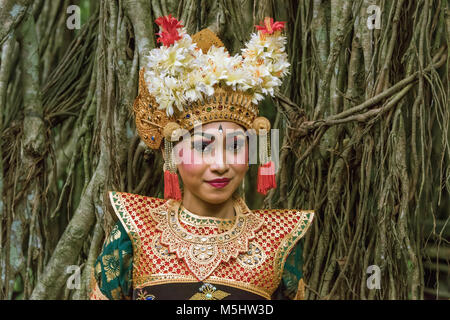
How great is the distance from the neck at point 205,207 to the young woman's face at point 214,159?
0.13ft

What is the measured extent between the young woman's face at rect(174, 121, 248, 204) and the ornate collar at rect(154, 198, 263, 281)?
100 millimetres

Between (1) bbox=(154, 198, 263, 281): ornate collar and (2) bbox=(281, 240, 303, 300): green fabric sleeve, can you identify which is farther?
(2) bbox=(281, 240, 303, 300): green fabric sleeve

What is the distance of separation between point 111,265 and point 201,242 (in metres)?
0.26

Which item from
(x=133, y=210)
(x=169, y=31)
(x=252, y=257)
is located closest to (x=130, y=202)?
(x=133, y=210)

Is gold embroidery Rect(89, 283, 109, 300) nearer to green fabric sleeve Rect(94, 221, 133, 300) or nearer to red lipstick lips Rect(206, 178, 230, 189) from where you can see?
green fabric sleeve Rect(94, 221, 133, 300)

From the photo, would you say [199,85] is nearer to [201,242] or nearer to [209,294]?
[201,242]

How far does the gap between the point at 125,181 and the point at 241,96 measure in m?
0.85

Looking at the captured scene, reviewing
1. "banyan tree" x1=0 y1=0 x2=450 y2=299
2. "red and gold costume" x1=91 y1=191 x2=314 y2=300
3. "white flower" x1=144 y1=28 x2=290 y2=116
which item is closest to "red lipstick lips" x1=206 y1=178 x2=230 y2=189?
"red and gold costume" x1=91 y1=191 x2=314 y2=300

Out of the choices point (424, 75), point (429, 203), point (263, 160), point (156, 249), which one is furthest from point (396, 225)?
point (156, 249)

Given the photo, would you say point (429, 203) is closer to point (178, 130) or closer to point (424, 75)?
point (424, 75)

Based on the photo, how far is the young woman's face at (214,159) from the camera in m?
1.93

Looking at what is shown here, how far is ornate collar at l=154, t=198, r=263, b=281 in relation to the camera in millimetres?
1954

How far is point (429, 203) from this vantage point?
2.58 meters

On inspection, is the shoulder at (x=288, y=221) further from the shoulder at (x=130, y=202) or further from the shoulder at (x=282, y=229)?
the shoulder at (x=130, y=202)
